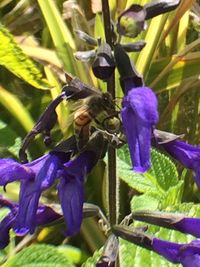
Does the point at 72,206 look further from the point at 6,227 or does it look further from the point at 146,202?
the point at 146,202

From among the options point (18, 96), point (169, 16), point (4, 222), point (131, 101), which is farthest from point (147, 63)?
point (131, 101)

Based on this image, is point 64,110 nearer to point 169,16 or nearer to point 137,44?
point 169,16

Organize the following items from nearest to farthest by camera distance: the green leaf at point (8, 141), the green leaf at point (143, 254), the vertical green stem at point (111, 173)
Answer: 1. the vertical green stem at point (111, 173)
2. the green leaf at point (143, 254)
3. the green leaf at point (8, 141)

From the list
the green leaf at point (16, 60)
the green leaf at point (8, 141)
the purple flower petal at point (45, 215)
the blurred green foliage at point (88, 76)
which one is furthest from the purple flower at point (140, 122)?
the green leaf at point (8, 141)

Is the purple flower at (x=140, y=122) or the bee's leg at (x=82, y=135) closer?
the purple flower at (x=140, y=122)

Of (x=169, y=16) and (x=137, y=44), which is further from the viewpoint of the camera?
(x=169, y=16)

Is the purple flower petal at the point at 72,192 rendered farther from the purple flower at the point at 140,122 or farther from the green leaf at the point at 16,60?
the green leaf at the point at 16,60
